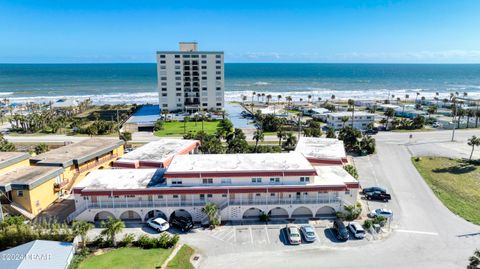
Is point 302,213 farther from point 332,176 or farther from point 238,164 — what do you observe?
point 238,164

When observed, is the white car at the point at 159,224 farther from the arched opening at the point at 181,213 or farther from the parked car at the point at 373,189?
the parked car at the point at 373,189

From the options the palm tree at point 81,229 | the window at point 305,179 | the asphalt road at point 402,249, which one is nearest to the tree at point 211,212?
the asphalt road at point 402,249

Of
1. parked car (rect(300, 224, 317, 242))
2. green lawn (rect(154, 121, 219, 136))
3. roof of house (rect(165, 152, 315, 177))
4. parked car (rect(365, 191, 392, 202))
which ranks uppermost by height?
roof of house (rect(165, 152, 315, 177))

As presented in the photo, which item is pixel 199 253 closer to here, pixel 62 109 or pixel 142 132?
pixel 142 132

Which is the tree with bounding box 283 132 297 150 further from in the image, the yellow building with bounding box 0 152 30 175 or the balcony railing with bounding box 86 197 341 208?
the yellow building with bounding box 0 152 30 175

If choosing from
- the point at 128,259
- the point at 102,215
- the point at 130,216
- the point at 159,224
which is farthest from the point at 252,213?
the point at 102,215

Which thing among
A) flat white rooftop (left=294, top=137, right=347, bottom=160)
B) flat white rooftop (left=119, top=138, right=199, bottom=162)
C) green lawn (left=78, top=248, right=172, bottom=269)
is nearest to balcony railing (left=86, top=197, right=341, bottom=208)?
green lawn (left=78, top=248, right=172, bottom=269)
